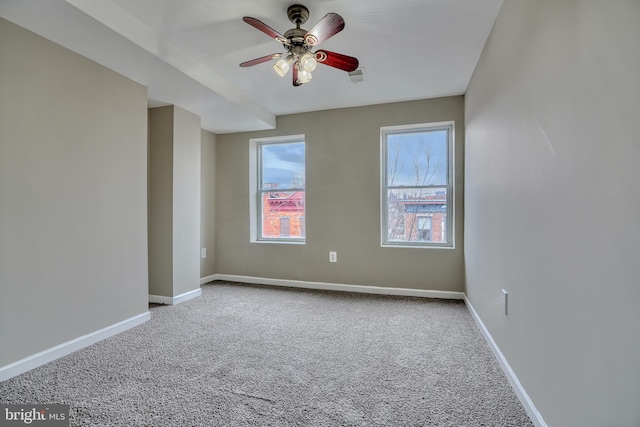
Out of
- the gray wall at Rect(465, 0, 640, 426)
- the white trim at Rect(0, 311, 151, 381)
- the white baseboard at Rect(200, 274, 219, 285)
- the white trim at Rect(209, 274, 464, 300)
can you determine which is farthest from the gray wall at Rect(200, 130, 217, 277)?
the gray wall at Rect(465, 0, 640, 426)

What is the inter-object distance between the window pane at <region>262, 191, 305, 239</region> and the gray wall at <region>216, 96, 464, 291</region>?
0.71ft

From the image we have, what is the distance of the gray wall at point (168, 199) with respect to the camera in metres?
3.25

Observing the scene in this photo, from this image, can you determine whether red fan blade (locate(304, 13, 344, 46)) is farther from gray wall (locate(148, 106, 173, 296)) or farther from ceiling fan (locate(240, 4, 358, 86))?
gray wall (locate(148, 106, 173, 296))

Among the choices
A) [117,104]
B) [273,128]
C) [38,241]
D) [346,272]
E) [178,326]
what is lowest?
[178,326]

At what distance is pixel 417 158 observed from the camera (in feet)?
11.9

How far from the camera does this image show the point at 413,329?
2570 mm

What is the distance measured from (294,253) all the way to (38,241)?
101 inches

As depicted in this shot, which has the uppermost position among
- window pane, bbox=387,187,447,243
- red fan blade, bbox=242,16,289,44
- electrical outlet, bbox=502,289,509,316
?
red fan blade, bbox=242,16,289,44

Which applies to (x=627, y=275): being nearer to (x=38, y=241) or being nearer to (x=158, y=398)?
(x=158, y=398)

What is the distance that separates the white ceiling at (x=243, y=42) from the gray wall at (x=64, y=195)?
24 centimetres

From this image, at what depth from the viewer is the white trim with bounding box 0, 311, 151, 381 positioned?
182 centimetres

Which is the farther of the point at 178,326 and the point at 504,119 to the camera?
the point at 178,326

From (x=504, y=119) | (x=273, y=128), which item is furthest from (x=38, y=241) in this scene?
(x=504, y=119)

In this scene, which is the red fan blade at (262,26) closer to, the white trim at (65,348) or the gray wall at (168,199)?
the gray wall at (168,199)
